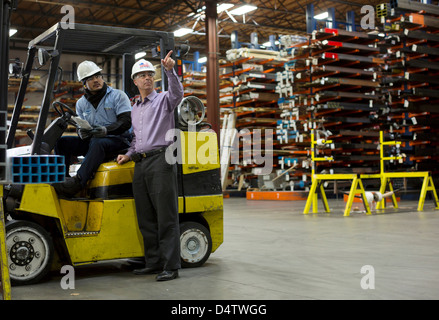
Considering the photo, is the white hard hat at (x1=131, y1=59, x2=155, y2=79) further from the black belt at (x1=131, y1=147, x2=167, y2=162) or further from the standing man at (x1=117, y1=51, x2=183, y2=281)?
the black belt at (x1=131, y1=147, x2=167, y2=162)

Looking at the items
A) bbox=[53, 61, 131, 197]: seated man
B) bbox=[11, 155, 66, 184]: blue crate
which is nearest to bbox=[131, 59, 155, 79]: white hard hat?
bbox=[53, 61, 131, 197]: seated man

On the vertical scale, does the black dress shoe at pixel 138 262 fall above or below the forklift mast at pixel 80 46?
below

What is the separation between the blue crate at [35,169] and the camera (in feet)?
11.6

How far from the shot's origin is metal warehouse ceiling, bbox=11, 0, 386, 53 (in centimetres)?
2258

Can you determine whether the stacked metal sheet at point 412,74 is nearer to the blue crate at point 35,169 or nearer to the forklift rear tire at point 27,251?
the forklift rear tire at point 27,251

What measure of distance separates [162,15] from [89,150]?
20383 mm

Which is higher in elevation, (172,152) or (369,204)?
(172,152)

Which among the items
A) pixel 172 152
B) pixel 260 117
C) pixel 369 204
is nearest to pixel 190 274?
pixel 172 152

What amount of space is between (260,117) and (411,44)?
575 cm

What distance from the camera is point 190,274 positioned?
4.72 metres

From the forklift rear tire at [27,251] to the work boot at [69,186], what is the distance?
1.26 ft

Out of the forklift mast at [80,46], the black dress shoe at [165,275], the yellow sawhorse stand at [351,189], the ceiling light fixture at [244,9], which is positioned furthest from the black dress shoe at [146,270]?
the ceiling light fixture at [244,9]

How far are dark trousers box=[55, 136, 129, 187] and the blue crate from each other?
86 centimetres
